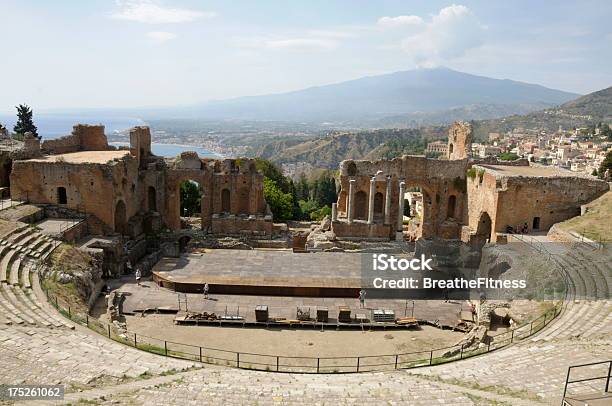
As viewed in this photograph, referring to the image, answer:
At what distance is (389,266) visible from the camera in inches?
1206

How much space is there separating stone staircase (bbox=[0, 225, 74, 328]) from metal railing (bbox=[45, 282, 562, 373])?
2.57ft

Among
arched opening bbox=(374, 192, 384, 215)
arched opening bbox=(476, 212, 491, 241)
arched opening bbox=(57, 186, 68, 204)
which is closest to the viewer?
arched opening bbox=(57, 186, 68, 204)

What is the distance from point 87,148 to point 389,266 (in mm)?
26454

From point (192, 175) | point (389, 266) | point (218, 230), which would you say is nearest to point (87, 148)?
point (192, 175)

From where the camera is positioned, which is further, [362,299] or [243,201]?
[243,201]

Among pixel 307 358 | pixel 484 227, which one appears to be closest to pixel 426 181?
pixel 484 227

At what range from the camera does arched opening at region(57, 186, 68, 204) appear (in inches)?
1192

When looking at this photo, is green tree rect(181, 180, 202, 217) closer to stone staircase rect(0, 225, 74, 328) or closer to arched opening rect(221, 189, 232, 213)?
arched opening rect(221, 189, 232, 213)

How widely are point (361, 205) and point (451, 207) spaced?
718 cm

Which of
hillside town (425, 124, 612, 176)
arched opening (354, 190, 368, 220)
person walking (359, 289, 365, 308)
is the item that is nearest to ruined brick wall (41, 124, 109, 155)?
arched opening (354, 190, 368, 220)

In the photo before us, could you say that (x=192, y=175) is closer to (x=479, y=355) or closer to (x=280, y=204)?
(x=280, y=204)

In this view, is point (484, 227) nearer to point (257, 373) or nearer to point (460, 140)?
point (460, 140)

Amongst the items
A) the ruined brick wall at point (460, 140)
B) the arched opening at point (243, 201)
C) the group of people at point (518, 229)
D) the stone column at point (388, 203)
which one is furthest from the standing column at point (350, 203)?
the group of people at point (518, 229)

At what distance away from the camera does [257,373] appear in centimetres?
1570
